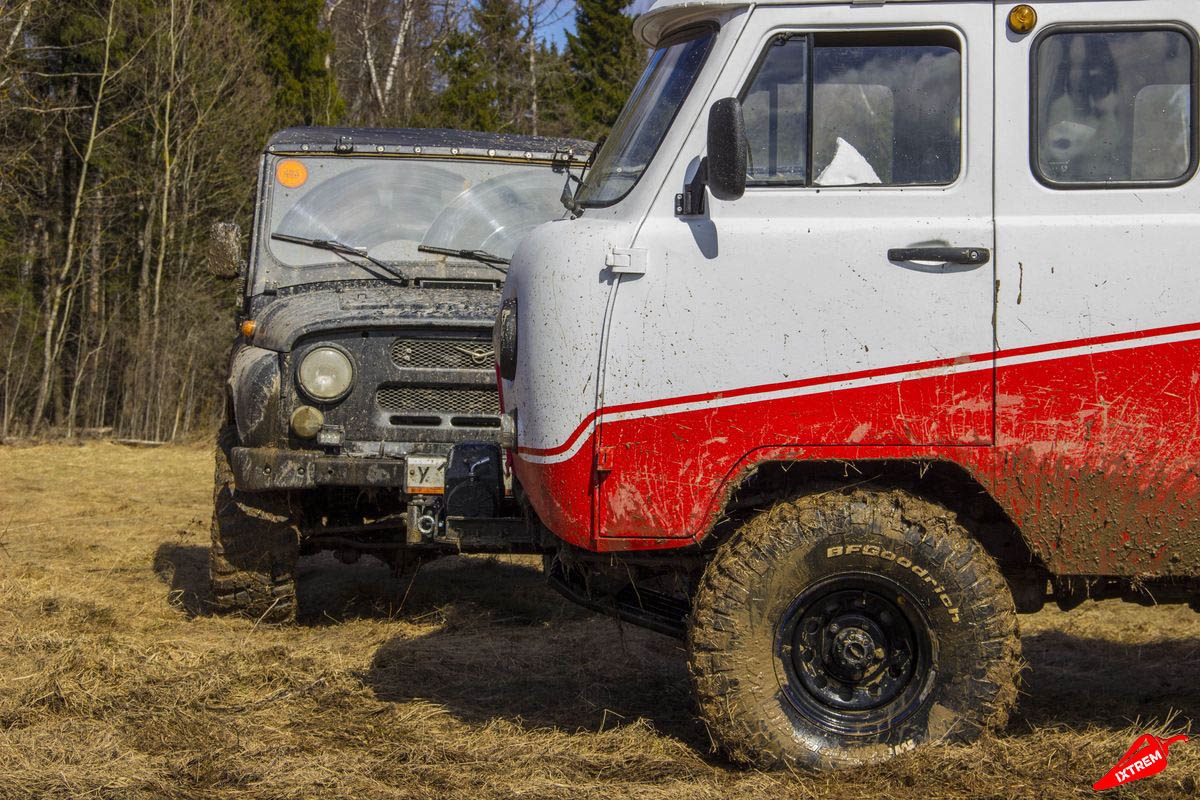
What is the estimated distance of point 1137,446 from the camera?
3924 millimetres

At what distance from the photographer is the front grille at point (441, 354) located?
20.6 ft

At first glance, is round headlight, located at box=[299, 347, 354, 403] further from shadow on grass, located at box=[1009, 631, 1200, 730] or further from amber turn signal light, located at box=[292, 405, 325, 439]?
shadow on grass, located at box=[1009, 631, 1200, 730]

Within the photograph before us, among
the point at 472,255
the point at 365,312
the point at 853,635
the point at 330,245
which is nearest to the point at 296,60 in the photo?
the point at 330,245

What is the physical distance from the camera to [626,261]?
3965 mm

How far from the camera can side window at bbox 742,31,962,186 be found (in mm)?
4043

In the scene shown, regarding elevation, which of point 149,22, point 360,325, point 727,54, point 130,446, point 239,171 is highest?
point 149,22

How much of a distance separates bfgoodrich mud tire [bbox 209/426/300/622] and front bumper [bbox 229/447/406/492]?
1.82ft

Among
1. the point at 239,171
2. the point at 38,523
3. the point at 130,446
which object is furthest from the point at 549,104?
the point at 38,523

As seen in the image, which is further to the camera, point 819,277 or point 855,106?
point 855,106

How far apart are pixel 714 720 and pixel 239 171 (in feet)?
62.2

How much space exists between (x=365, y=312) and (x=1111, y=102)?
3525mm

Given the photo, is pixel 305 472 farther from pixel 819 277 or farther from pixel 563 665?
pixel 819 277

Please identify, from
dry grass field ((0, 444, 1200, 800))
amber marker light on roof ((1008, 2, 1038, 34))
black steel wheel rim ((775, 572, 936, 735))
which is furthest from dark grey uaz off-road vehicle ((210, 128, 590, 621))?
amber marker light on roof ((1008, 2, 1038, 34))

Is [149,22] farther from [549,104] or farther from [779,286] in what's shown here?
[779,286]
